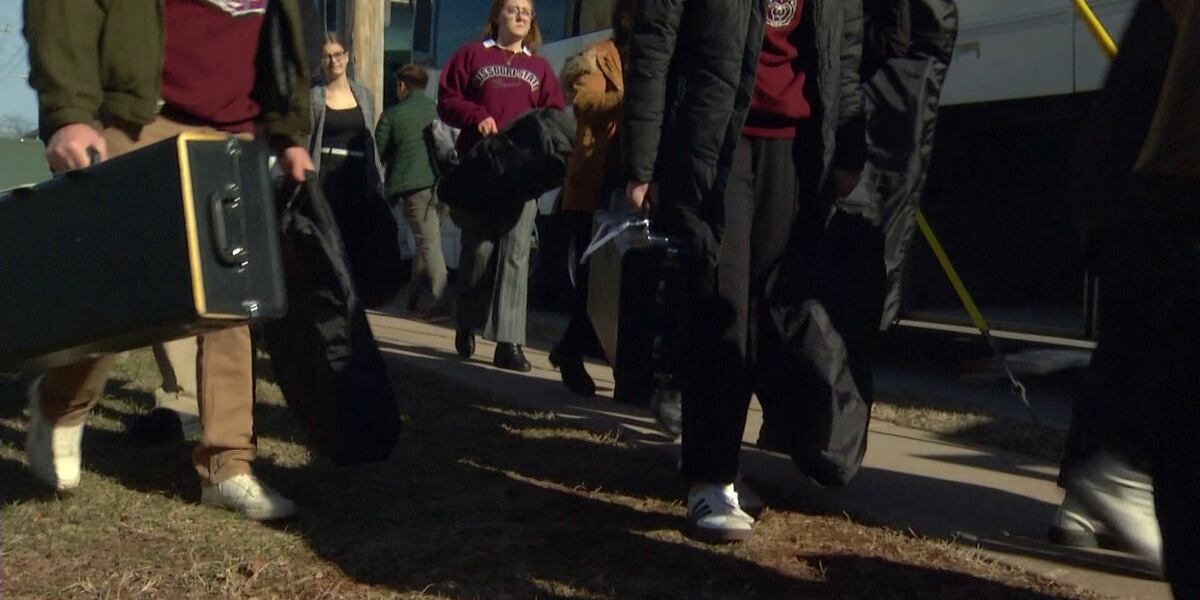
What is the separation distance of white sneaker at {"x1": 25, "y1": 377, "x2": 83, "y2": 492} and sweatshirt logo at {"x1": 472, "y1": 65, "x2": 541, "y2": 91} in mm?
3205

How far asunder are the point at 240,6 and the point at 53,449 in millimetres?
1270

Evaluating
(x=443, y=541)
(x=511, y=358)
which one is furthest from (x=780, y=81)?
(x=511, y=358)

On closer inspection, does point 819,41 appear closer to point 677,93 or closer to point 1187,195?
point 677,93

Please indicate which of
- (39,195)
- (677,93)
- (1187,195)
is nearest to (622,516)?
(677,93)

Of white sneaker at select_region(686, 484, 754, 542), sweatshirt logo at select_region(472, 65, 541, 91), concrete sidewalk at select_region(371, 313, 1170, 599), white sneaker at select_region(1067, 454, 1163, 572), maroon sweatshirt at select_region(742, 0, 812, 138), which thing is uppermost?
maroon sweatshirt at select_region(742, 0, 812, 138)

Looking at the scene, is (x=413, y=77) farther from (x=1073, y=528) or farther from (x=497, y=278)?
(x=1073, y=528)

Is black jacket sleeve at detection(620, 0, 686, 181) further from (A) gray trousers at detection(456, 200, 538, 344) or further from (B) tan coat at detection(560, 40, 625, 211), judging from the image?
(A) gray trousers at detection(456, 200, 538, 344)

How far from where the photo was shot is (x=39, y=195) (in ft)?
9.55

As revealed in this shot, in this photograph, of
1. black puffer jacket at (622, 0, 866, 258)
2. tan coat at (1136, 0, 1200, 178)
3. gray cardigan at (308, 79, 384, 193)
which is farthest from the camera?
gray cardigan at (308, 79, 384, 193)

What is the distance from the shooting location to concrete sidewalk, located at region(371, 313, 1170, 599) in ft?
11.5

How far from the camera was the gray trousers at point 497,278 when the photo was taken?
22.4 ft

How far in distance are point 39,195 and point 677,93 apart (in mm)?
1489

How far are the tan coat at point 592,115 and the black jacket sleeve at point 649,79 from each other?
1.75 m

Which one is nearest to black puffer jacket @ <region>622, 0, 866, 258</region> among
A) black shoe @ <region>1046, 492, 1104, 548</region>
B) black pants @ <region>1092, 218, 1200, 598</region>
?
black shoe @ <region>1046, 492, 1104, 548</region>
